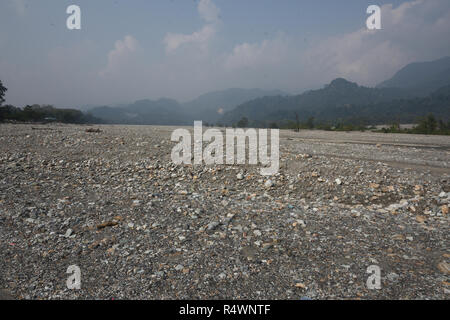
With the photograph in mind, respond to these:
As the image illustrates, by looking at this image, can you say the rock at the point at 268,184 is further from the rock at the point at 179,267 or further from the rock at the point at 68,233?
the rock at the point at 68,233

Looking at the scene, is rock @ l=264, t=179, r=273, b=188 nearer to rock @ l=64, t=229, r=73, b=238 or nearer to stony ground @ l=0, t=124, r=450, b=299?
stony ground @ l=0, t=124, r=450, b=299

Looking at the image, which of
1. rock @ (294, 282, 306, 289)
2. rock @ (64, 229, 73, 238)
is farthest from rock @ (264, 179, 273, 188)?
rock @ (64, 229, 73, 238)

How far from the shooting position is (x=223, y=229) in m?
5.41

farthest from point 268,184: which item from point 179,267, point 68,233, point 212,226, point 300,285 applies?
point 68,233

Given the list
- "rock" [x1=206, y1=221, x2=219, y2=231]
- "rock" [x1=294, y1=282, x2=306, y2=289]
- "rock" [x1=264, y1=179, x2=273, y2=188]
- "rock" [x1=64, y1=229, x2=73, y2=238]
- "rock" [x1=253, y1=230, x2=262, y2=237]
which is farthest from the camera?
"rock" [x1=264, y1=179, x2=273, y2=188]

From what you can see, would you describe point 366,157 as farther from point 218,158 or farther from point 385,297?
point 385,297

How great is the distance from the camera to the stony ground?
3.67 m

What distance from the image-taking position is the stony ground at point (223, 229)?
12.1 feet

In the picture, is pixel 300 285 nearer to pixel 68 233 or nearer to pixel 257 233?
pixel 257 233

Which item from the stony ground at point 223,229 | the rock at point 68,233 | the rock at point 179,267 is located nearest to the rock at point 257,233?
the stony ground at point 223,229

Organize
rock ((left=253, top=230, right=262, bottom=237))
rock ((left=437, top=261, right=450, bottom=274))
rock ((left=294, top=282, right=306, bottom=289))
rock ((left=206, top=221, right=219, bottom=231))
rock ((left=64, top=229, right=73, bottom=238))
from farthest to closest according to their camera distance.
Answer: rock ((left=206, top=221, right=219, bottom=231)) < rock ((left=253, top=230, right=262, bottom=237)) < rock ((left=64, top=229, right=73, bottom=238)) < rock ((left=437, top=261, right=450, bottom=274)) < rock ((left=294, top=282, right=306, bottom=289))

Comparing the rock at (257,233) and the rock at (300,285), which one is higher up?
the rock at (257,233)
